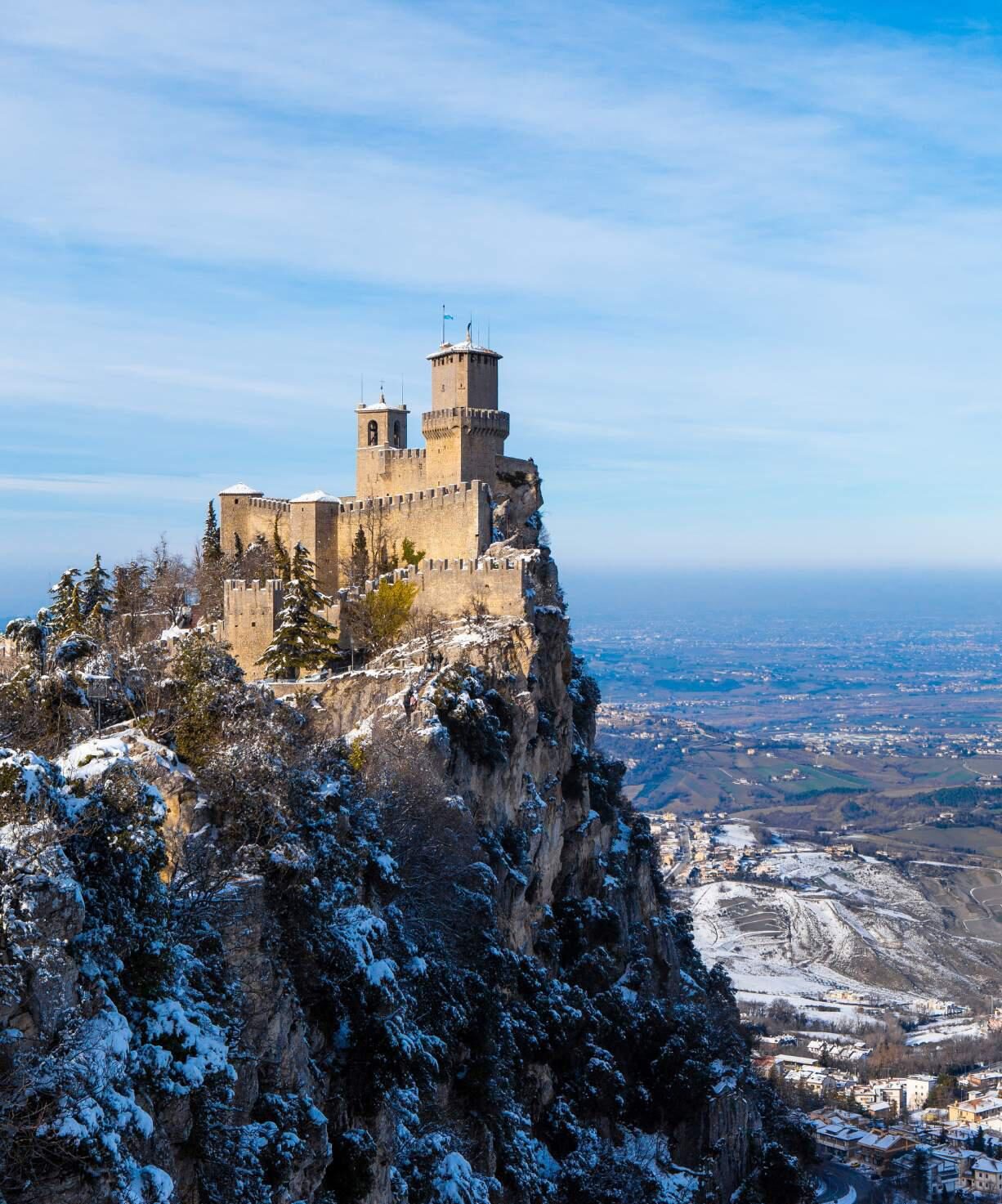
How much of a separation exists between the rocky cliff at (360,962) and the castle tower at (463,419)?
5.58 meters

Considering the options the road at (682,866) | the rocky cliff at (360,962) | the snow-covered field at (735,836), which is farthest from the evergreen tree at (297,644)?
the snow-covered field at (735,836)

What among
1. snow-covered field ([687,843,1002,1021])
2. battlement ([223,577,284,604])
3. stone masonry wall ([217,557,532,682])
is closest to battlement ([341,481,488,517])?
stone masonry wall ([217,557,532,682])

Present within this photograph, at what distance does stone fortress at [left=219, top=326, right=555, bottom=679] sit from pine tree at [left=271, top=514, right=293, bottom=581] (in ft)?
1.20

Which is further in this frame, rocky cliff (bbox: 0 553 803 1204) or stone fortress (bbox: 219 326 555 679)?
stone fortress (bbox: 219 326 555 679)

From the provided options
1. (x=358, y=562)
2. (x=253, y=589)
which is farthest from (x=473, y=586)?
(x=253, y=589)

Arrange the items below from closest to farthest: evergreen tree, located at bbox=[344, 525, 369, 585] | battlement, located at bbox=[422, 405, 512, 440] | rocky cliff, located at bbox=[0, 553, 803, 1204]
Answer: rocky cliff, located at bbox=[0, 553, 803, 1204], evergreen tree, located at bbox=[344, 525, 369, 585], battlement, located at bbox=[422, 405, 512, 440]

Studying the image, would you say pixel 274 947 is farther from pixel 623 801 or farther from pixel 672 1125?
pixel 623 801

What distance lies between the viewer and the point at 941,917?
4360 inches

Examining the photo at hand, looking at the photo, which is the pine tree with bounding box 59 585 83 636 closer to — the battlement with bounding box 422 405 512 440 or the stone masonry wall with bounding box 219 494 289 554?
the stone masonry wall with bounding box 219 494 289 554

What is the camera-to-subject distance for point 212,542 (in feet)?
171

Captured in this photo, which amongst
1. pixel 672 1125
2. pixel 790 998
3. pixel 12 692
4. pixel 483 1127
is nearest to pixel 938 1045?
→ pixel 790 998

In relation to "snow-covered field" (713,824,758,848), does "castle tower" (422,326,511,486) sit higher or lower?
higher

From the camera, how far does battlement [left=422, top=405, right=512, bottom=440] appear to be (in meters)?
47.5

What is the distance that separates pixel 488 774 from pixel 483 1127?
9428 millimetres
